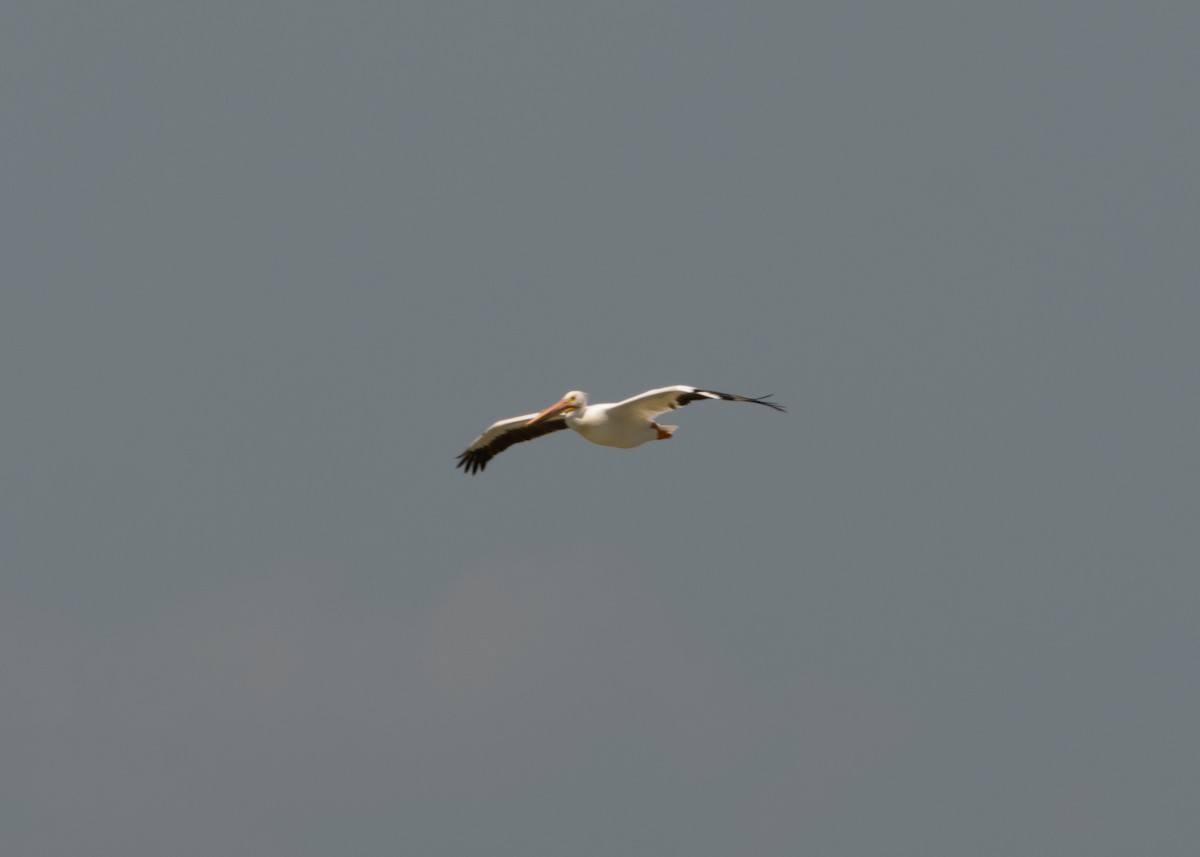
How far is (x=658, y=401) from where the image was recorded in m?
24.7

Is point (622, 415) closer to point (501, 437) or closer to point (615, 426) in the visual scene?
point (615, 426)

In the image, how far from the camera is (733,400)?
919 inches

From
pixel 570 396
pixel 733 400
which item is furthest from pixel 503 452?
pixel 733 400

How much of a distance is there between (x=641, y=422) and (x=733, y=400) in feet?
6.63

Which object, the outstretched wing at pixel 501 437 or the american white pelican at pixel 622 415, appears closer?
the american white pelican at pixel 622 415

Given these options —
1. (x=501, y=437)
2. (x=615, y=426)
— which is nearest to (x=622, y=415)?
(x=615, y=426)

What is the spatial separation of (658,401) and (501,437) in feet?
14.0

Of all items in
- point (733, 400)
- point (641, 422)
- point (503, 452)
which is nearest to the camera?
point (733, 400)

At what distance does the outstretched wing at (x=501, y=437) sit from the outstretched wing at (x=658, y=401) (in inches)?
76.6

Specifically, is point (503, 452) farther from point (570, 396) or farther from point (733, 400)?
point (733, 400)

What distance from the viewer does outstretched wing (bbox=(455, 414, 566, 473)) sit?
27234 mm

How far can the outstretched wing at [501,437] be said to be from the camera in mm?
27234

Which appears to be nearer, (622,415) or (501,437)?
(622,415)

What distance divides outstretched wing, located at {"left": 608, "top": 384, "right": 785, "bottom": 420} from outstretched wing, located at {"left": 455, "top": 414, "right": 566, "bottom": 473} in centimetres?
194
